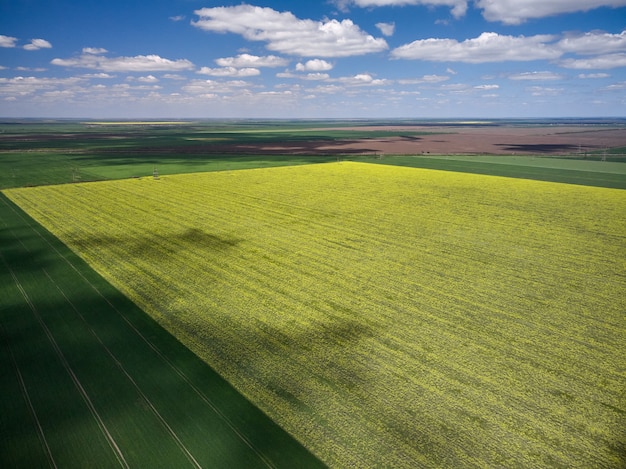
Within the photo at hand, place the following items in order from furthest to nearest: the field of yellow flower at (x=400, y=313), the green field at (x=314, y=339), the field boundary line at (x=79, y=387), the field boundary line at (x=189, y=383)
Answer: the field of yellow flower at (x=400, y=313) < the green field at (x=314, y=339) < the field boundary line at (x=79, y=387) < the field boundary line at (x=189, y=383)

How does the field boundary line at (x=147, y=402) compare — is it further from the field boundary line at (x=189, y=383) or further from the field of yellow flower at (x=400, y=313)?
the field of yellow flower at (x=400, y=313)

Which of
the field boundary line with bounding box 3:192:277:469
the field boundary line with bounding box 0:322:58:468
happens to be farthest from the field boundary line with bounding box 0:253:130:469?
the field boundary line with bounding box 3:192:277:469

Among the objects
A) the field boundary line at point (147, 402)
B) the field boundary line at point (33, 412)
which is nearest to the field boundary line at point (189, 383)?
the field boundary line at point (147, 402)

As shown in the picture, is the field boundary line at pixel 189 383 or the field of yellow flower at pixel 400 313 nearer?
the field boundary line at pixel 189 383

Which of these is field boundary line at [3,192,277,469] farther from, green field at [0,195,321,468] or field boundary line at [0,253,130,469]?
field boundary line at [0,253,130,469]

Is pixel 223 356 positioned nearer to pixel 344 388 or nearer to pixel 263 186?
pixel 344 388

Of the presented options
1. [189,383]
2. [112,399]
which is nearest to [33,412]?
[112,399]

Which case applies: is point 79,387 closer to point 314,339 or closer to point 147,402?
point 147,402

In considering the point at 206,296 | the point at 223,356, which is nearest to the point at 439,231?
the point at 206,296

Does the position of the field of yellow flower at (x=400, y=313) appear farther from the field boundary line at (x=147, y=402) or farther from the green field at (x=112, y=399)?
the field boundary line at (x=147, y=402)

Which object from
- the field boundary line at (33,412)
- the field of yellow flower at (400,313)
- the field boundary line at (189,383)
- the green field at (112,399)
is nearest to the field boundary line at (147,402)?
the green field at (112,399)

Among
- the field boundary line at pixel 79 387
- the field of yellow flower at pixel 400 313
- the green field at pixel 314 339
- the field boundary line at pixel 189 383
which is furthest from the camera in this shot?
the field of yellow flower at pixel 400 313
